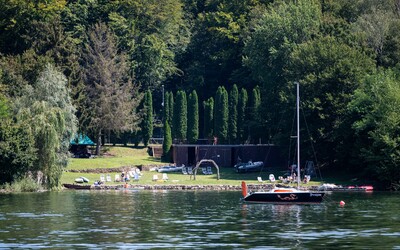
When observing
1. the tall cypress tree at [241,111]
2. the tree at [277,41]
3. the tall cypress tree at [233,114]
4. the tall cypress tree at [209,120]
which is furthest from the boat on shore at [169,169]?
the tall cypress tree at [209,120]

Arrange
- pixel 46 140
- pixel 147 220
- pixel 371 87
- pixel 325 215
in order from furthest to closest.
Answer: pixel 371 87 → pixel 46 140 → pixel 325 215 → pixel 147 220

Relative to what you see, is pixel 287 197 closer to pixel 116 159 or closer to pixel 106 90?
pixel 116 159

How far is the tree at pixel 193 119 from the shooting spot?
398 ft

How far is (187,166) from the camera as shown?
114000 mm

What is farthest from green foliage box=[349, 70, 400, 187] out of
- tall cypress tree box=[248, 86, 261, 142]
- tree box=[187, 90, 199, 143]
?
tree box=[187, 90, 199, 143]

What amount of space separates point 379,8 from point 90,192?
148 feet

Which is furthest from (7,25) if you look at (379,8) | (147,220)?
(147,220)

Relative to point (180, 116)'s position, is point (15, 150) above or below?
below

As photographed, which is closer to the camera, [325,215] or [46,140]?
[325,215]

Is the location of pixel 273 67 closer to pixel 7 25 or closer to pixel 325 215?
pixel 7 25

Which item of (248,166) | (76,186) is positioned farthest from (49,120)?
(248,166)

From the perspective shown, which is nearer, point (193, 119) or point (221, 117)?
point (221, 117)

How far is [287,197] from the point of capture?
73.9m

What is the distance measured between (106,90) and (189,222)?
58.8 metres
